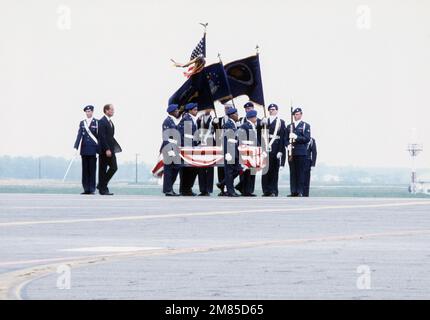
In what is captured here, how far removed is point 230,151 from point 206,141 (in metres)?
1.03

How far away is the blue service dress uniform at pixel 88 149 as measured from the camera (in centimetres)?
3450

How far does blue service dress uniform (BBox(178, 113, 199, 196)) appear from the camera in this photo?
3309 cm

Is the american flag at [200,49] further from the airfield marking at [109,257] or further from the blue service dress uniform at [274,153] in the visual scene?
the airfield marking at [109,257]

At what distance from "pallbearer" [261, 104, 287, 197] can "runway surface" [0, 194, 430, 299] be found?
8010mm

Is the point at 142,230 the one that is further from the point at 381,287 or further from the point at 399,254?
the point at 381,287

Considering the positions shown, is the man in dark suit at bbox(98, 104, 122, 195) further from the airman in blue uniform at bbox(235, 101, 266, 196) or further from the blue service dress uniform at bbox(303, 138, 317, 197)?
the blue service dress uniform at bbox(303, 138, 317, 197)

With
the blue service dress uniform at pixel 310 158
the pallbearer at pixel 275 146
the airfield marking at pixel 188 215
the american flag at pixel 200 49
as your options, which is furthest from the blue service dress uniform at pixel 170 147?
the airfield marking at pixel 188 215

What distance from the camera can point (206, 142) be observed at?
33.8 m

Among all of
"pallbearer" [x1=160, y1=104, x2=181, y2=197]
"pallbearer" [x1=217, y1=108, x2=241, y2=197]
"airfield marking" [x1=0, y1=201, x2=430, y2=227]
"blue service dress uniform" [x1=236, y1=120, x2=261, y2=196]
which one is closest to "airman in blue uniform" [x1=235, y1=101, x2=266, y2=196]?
"blue service dress uniform" [x1=236, y1=120, x2=261, y2=196]

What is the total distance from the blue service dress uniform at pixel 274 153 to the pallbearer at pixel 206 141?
4.93ft

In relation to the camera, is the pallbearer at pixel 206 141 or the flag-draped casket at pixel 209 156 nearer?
the flag-draped casket at pixel 209 156

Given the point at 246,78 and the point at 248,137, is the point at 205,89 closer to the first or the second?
the point at 246,78
